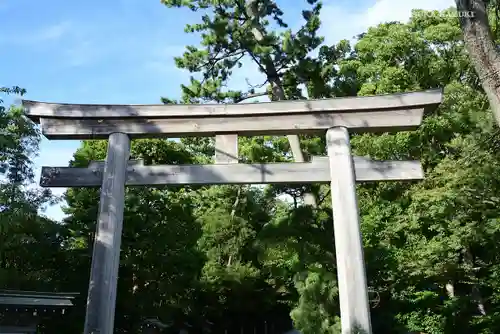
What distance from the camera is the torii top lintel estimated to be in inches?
302

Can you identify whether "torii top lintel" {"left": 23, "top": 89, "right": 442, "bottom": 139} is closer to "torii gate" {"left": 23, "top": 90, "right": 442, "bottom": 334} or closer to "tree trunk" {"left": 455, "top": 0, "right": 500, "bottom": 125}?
"torii gate" {"left": 23, "top": 90, "right": 442, "bottom": 334}

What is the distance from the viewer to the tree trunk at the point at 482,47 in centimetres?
606

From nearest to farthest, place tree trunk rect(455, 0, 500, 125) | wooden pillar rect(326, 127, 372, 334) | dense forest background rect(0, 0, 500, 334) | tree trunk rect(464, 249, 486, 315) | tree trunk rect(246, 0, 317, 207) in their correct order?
tree trunk rect(455, 0, 500, 125) < wooden pillar rect(326, 127, 372, 334) < dense forest background rect(0, 0, 500, 334) < tree trunk rect(246, 0, 317, 207) < tree trunk rect(464, 249, 486, 315)

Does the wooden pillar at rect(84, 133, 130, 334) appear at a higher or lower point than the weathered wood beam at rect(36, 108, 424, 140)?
lower

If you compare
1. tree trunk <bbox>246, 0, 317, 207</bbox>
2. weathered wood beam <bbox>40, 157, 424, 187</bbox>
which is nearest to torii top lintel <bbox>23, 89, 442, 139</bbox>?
weathered wood beam <bbox>40, 157, 424, 187</bbox>

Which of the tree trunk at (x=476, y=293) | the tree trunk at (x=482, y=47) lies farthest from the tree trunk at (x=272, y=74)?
the tree trunk at (x=476, y=293)

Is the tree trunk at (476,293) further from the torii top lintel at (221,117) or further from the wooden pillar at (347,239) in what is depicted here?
the wooden pillar at (347,239)

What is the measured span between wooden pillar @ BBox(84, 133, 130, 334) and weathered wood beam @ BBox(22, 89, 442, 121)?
19.8 inches

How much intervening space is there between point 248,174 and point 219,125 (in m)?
1.05

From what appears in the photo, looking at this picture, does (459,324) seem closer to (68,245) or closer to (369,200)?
(369,200)

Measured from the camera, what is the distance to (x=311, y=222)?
32.3 ft

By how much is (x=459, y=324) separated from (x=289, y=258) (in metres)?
8.53

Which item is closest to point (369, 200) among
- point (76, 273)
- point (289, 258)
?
point (289, 258)

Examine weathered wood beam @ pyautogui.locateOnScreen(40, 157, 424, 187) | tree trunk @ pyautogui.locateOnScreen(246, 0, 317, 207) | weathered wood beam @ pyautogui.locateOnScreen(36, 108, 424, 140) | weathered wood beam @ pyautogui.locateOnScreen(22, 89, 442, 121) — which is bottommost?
weathered wood beam @ pyautogui.locateOnScreen(40, 157, 424, 187)
